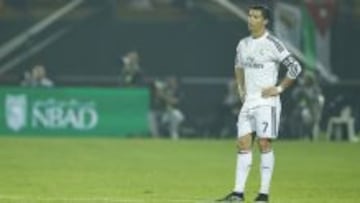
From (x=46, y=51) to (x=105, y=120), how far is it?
354 centimetres

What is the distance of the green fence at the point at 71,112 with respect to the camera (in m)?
28.8

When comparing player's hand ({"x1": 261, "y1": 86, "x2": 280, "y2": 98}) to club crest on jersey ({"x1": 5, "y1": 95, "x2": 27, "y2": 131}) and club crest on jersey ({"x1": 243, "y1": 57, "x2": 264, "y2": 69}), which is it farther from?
club crest on jersey ({"x1": 5, "y1": 95, "x2": 27, "y2": 131})

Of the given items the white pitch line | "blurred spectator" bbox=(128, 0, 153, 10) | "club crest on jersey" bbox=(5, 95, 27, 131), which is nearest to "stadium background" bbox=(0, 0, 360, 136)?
"blurred spectator" bbox=(128, 0, 153, 10)

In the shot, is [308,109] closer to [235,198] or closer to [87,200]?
[235,198]

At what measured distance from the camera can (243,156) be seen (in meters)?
13.5

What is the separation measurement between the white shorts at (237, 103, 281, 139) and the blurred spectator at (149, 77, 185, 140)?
646 inches

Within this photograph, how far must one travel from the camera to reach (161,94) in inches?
1190

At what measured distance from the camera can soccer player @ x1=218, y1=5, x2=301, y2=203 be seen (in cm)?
Answer: 1340

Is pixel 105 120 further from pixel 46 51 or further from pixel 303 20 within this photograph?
pixel 303 20

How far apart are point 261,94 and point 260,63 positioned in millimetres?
370

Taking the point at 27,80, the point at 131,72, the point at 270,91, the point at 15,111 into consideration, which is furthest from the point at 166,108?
the point at 270,91

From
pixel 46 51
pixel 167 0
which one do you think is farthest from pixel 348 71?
pixel 46 51

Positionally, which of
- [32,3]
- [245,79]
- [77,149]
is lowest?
[77,149]

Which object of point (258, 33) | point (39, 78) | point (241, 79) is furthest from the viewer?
point (39, 78)
